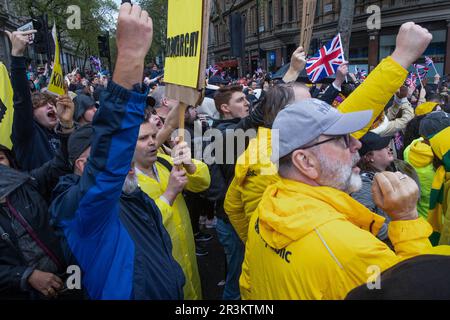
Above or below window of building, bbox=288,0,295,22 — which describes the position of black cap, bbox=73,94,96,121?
below

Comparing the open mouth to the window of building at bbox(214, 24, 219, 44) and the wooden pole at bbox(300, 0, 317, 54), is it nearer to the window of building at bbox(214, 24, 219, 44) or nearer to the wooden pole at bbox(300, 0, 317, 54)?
the wooden pole at bbox(300, 0, 317, 54)

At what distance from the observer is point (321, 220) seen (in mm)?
1191

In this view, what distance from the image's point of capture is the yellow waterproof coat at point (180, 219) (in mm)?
2319

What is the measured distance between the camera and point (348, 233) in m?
1.15

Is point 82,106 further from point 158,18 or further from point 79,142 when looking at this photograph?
point 158,18

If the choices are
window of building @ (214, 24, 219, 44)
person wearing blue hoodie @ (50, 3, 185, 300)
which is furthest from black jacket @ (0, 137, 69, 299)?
window of building @ (214, 24, 219, 44)

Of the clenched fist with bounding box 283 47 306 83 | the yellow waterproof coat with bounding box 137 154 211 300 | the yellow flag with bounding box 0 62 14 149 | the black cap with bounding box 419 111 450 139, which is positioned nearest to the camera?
the yellow waterproof coat with bounding box 137 154 211 300

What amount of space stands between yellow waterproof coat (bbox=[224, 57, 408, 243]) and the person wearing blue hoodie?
2.53 ft

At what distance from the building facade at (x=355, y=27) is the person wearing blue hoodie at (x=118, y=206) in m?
7.40

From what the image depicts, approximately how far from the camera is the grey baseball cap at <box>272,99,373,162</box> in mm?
1489

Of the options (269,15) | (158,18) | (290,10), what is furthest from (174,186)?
(158,18)

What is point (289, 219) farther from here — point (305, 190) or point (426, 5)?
point (426, 5)

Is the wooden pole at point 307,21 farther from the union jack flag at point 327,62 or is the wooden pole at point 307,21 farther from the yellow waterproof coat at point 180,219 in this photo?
the union jack flag at point 327,62
